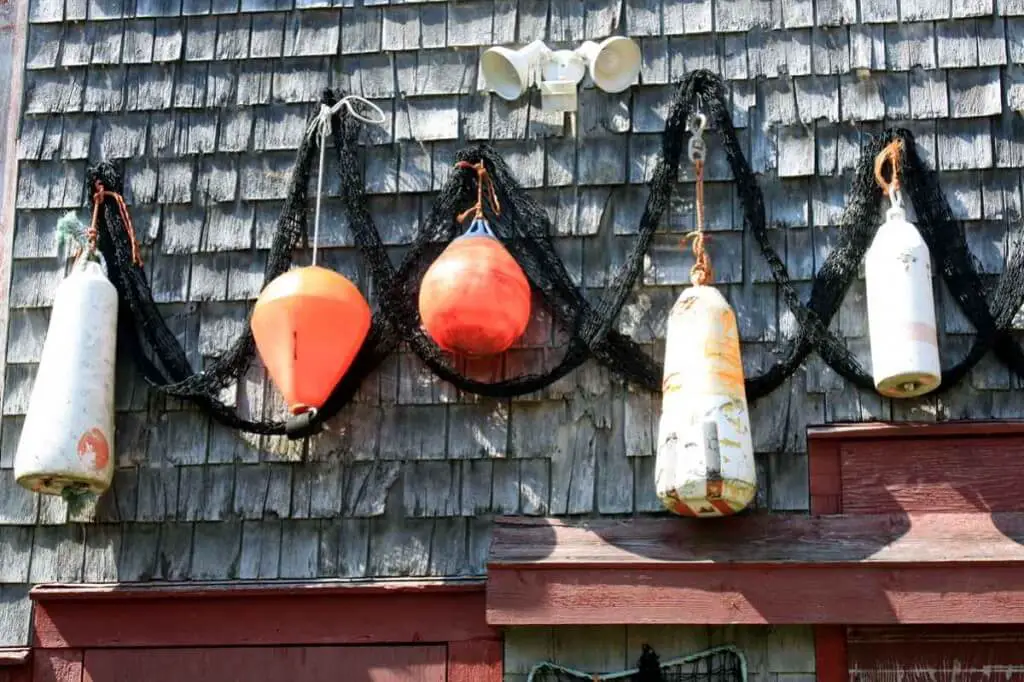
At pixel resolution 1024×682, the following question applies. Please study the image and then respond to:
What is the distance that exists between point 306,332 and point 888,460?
1.98m

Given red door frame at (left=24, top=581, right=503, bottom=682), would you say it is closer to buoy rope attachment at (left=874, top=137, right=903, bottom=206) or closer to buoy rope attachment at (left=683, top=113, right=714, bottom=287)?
buoy rope attachment at (left=683, top=113, right=714, bottom=287)

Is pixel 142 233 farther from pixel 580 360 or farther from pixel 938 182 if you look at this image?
pixel 938 182

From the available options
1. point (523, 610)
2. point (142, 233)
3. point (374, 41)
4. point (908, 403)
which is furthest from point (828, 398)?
point (142, 233)

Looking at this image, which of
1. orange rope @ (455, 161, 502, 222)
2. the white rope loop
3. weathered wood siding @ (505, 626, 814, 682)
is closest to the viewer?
weathered wood siding @ (505, 626, 814, 682)

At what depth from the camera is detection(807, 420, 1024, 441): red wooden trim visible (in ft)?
16.9

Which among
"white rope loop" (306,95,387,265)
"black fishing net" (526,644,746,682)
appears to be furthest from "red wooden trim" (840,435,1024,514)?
"white rope loop" (306,95,387,265)

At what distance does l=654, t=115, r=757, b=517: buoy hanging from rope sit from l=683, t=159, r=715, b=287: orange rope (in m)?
0.14

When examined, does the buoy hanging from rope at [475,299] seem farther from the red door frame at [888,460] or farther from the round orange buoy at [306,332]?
the red door frame at [888,460]

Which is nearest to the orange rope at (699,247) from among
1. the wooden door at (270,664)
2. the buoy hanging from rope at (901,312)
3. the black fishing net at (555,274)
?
the black fishing net at (555,274)

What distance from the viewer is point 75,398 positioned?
17.5 feet

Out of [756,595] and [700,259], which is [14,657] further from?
[700,259]

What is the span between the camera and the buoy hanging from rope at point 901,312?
503 cm

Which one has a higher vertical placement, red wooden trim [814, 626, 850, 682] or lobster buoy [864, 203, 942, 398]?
lobster buoy [864, 203, 942, 398]

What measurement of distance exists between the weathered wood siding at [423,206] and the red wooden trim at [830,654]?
421 millimetres
